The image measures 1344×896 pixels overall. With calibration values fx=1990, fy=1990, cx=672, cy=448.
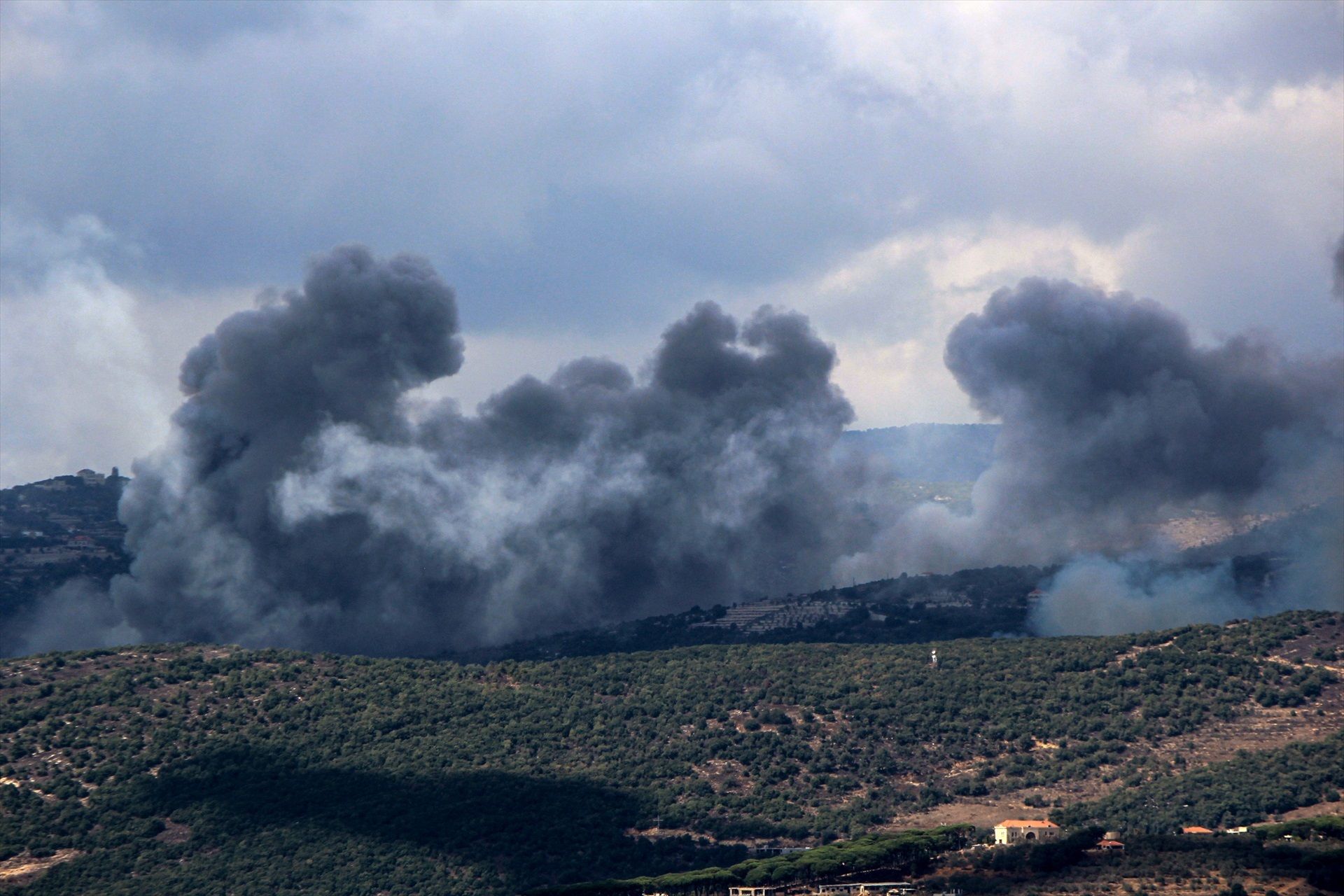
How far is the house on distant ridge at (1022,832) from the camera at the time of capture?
102 m

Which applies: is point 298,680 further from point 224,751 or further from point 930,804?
point 930,804

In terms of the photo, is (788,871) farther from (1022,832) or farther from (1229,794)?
(1229,794)

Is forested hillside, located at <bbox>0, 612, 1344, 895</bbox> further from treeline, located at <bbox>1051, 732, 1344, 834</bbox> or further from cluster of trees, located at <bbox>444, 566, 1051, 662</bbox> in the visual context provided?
cluster of trees, located at <bbox>444, 566, 1051, 662</bbox>

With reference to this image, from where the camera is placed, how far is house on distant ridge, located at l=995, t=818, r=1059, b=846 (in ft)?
335

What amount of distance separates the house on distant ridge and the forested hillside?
6876 mm

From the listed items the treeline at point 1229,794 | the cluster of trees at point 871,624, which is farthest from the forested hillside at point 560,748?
the cluster of trees at point 871,624

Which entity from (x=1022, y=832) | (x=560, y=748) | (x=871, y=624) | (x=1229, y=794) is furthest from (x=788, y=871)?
(x=871, y=624)

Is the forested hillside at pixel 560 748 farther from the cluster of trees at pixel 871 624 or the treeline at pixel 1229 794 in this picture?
the cluster of trees at pixel 871 624

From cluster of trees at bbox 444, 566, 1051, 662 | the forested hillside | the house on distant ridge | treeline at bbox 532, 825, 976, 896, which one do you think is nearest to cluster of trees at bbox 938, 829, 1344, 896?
treeline at bbox 532, 825, 976, 896

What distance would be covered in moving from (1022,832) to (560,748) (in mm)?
33911

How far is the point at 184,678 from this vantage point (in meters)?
135

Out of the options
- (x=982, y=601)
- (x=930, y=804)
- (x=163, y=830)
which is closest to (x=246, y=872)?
(x=163, y=830)

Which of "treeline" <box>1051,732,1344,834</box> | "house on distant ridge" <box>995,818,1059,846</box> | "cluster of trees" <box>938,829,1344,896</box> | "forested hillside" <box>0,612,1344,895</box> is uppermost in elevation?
"forested hillside" <box>0,612,1344,895</box>

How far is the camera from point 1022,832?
340ft
